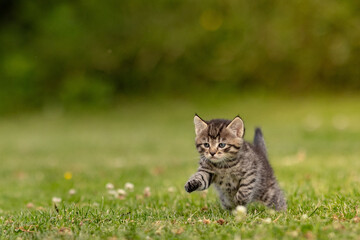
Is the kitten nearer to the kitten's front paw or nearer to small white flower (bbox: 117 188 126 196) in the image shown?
the kitten's front paw

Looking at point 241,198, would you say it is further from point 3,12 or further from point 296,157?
point 3,12

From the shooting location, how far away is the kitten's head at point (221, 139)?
5.07m

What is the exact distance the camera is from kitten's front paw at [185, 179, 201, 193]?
4.82 metres

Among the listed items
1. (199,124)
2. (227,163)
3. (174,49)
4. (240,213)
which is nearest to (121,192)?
(199,124)

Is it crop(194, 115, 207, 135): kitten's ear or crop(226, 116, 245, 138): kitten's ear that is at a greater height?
crop(194, 115, 207, 135): kitten's ear

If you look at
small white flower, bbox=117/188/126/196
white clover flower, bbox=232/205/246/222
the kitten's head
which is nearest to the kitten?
the kitten's head

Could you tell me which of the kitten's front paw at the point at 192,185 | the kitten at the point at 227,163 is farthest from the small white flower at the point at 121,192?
the kitten's front paw at the point at 192,185

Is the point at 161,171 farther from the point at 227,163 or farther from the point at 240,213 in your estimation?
the point at 240,213

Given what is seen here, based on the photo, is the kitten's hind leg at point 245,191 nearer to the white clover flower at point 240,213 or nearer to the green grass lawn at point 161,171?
the green grass lawn at point 161,171

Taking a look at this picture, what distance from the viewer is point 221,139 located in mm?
5113

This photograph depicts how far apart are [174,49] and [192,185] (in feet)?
62.6


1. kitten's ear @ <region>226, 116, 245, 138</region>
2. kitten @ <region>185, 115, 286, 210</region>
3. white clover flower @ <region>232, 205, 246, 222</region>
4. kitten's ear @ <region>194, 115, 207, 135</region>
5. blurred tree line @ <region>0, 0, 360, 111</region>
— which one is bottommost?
white clover flower @ <region>232, 205, 246, 222</region>

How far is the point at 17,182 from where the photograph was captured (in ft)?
29.9

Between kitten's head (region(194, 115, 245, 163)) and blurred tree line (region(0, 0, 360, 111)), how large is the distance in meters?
17.8
